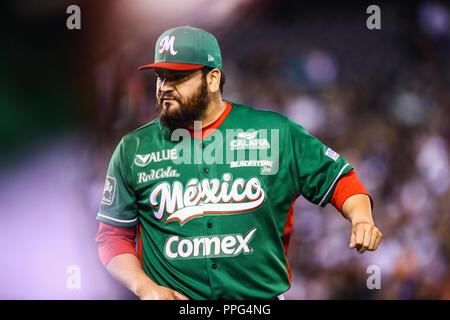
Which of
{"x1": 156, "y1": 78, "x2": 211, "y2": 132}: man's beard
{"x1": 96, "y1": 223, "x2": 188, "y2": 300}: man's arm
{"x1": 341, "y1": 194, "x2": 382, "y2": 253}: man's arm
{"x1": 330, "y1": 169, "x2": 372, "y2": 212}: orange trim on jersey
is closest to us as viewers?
{"x1": 341, "y1": 194, "x2": 382, "y2": 253}: man's arm

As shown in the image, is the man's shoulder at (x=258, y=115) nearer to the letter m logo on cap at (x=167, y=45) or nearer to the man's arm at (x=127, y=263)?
the letter m logo on cap at (x=167, y=45)

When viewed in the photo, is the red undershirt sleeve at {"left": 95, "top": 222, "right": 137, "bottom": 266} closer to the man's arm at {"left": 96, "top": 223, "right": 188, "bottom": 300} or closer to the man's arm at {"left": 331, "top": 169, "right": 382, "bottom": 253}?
the man's arm at {"left": 96, "top": 223, "right": 188, "bottom": 300}

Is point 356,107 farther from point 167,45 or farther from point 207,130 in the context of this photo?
point 167,45

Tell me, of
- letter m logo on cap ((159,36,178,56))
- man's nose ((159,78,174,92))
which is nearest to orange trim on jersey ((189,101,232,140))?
man's nose ((159,78,174,92))

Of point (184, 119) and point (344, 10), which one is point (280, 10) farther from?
point (184, 119)

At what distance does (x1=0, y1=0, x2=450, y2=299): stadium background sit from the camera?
3.97m

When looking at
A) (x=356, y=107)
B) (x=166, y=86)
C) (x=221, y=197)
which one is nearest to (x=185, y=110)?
(x=166, y=86)

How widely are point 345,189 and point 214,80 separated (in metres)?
0.73

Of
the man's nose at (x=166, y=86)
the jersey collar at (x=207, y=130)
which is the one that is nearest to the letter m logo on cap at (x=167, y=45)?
the man's nose at (x=166, y=86)

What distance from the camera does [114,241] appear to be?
3.10m

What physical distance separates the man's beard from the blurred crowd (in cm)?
98

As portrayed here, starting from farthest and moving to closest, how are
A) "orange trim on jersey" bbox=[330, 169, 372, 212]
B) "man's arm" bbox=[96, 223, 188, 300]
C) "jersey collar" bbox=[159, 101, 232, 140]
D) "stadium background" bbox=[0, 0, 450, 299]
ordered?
"stadium background" bbox=[0, 0, 450, 299] < "jersey collar" bbox=[159, 101, 232, 140] < "orange trim on jersey" bbox=[330, 169, 372, 212] < "man's arm" bbox=[96, 223, 188, 300]

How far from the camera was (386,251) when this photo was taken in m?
4.24

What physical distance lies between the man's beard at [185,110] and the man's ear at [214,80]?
0.03 m
